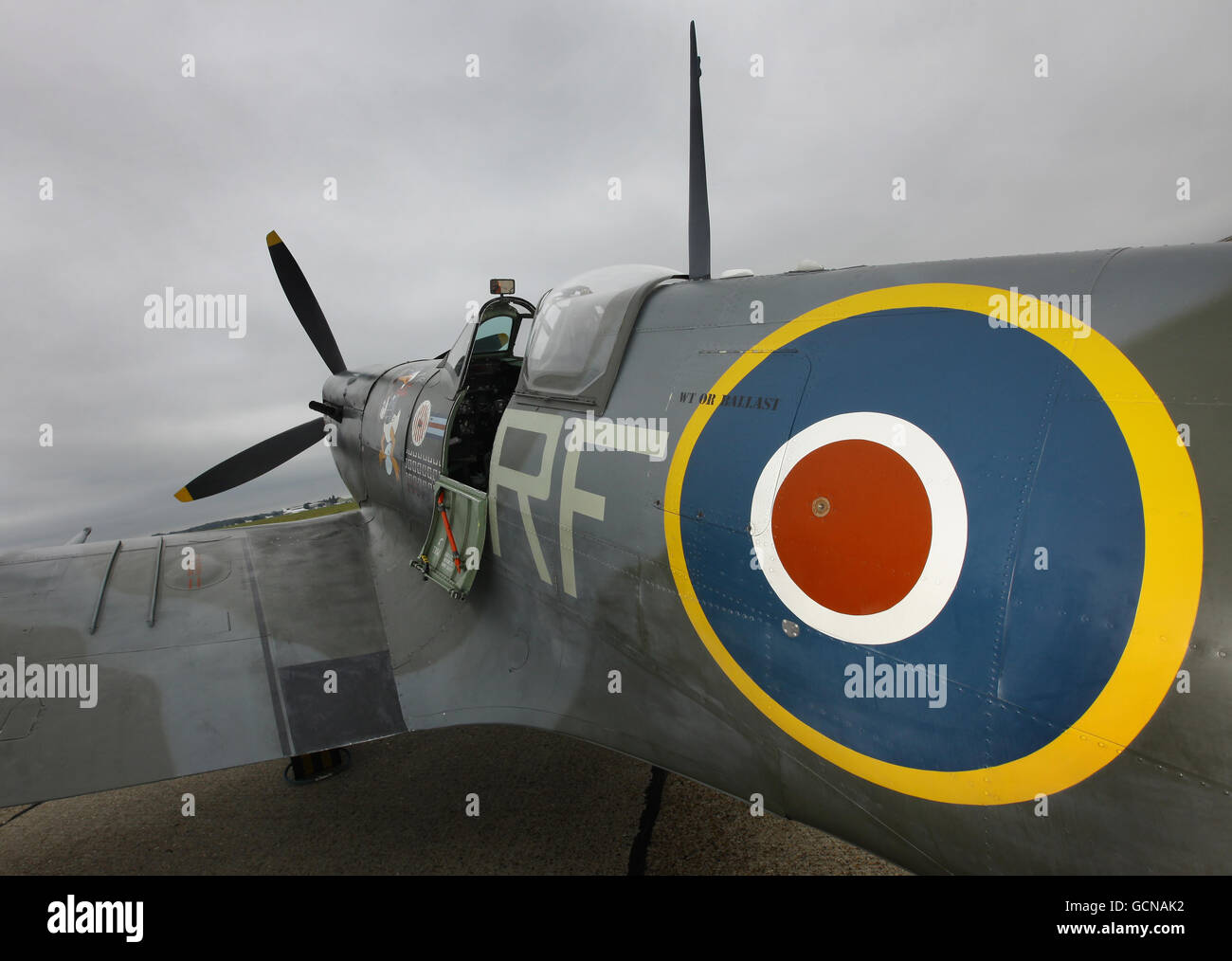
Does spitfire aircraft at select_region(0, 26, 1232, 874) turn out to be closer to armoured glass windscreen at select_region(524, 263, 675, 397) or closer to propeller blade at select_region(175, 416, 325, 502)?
armoured glass windscreen at select_region(524, 263, 675, 397)

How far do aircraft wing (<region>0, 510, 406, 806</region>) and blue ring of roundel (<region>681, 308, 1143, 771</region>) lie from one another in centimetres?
298

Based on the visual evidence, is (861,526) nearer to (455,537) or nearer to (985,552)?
(985,552)

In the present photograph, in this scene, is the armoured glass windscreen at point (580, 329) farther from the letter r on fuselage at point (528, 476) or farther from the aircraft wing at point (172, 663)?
the aircraft wing at point (172, 663)

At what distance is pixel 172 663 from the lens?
4051 mm

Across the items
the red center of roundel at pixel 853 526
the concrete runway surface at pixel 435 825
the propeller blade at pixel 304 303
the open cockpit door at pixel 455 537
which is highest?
the propeller blade at pixel 304 303

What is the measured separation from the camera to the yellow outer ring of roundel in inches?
54.9

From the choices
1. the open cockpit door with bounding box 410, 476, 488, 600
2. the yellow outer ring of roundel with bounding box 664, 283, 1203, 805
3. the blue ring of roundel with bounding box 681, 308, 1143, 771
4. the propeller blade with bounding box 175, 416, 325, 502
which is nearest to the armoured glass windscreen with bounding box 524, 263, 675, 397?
the open cockpit door with bounding box 410, 476, 488, 600

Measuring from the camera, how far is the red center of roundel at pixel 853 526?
180 cm

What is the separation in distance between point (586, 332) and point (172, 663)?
11.4 feet

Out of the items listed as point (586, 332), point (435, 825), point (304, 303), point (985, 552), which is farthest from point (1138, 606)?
point (304, 303)

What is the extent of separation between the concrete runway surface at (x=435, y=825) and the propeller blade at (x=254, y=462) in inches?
135

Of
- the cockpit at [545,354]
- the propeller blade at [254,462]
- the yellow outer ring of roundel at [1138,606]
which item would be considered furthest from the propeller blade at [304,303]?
the yellow outer ring of roundel at [1138,606]
